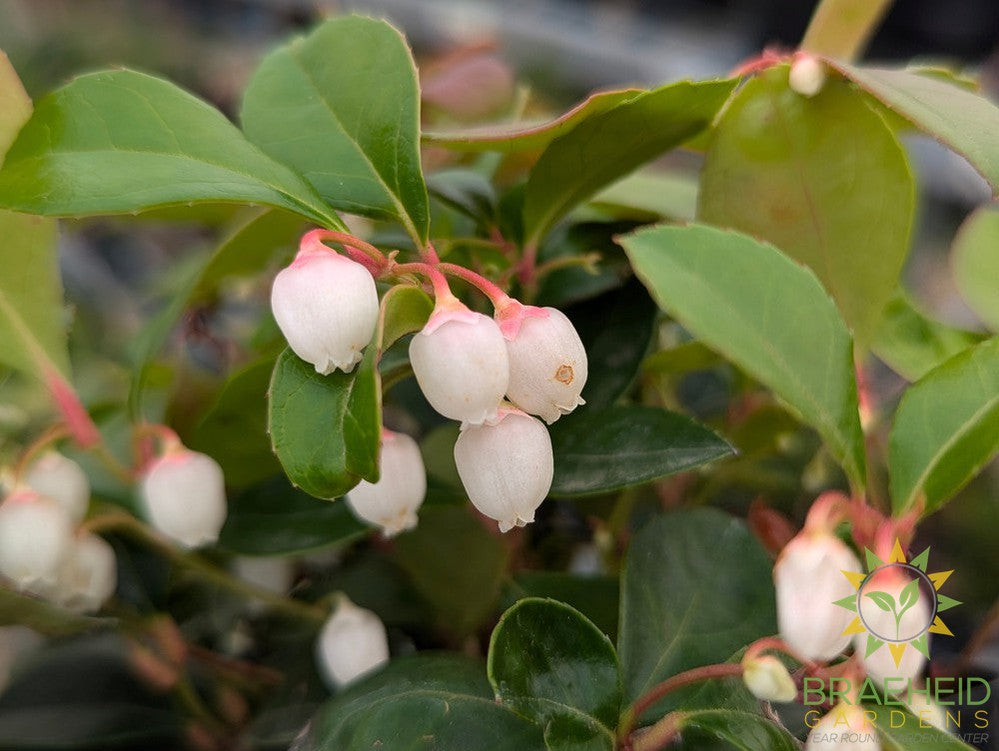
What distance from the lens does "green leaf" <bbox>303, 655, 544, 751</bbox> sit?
1.28 feet

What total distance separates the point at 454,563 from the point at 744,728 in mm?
229

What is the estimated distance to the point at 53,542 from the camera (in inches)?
18.4

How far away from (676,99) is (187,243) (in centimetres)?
158

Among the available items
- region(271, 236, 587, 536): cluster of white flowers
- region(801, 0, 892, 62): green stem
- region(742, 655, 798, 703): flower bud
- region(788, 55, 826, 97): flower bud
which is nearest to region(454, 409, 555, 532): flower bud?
region(271, 236, 587, 536): cluster of white flowers

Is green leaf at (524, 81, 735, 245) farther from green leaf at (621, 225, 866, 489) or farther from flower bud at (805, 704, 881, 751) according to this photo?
flower bud at (805, 704, 881, 751)

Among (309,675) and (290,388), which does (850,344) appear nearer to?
(290,388)

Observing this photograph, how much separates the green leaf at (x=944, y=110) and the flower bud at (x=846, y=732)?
207mm

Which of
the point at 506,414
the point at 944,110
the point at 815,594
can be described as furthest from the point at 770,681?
the point at 944,110

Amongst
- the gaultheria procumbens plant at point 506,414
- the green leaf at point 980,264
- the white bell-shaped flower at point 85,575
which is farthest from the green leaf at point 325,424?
the green leaf at point 980,264

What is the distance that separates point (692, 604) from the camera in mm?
439

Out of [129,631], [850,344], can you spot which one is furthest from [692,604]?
[129,631]

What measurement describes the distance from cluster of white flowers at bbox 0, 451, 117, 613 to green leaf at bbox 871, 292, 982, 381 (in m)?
0.43

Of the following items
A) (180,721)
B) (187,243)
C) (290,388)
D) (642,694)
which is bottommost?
(187,243)

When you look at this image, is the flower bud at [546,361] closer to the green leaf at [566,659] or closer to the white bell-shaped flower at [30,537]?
the green leaf at [566,659]
